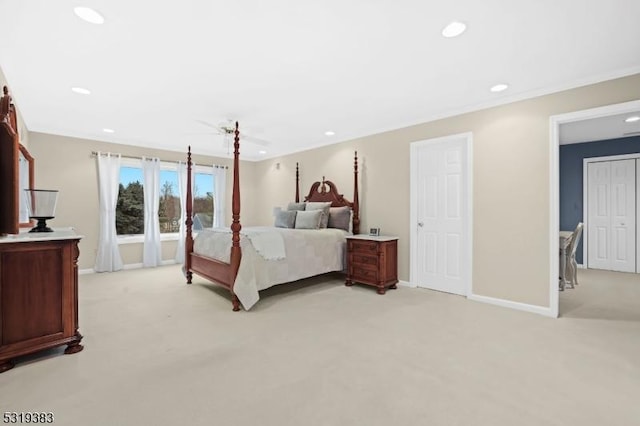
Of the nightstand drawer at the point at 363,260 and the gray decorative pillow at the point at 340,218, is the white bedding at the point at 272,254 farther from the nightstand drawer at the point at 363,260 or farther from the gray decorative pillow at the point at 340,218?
the nightstand drawer at the point at 363,260

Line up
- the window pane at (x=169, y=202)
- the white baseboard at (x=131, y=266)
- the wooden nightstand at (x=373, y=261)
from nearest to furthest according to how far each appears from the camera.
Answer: the wooden nightstand at (x=373, y=261), the white baseboard at (x=131, y=266), the window pane at (x=169, y=202)

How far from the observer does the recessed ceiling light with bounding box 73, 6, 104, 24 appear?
76.6 inches

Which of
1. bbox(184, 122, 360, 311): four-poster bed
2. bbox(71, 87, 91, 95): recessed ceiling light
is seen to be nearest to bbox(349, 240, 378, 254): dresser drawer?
bbox(184, 122, 360, 311): four-poster bed

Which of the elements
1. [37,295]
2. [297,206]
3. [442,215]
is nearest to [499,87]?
[442,215]

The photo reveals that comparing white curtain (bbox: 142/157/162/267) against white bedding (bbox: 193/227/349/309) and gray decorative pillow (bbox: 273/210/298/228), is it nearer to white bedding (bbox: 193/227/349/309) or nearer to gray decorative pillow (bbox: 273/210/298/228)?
white bedding (bbox: 193/227/349/309)

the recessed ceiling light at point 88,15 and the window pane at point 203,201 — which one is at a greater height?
the recessed ceiling light at point 88,15

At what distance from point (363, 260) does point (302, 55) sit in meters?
2.83

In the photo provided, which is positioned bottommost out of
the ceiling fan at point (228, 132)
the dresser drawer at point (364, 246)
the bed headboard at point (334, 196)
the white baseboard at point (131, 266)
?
the white baseboard at point (131, 266)

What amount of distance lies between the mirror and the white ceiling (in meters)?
0.65

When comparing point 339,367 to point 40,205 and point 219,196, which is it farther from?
point 219,196

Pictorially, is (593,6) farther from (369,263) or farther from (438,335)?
(369,263)

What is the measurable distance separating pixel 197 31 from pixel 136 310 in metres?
2.88

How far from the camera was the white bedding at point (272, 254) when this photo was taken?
11.3 feet

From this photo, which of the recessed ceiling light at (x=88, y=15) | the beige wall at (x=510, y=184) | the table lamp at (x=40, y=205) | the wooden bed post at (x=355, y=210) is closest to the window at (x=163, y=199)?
the table lamp at (x=40, y=205)
